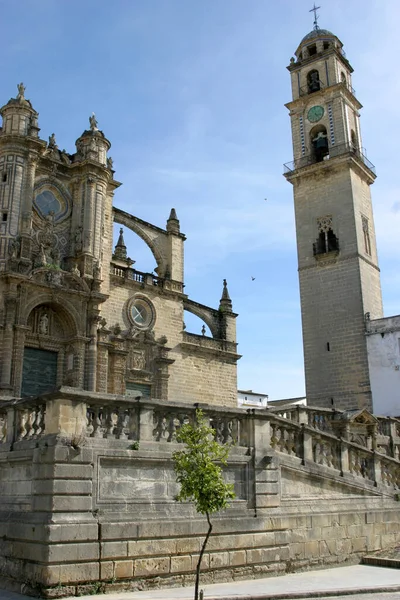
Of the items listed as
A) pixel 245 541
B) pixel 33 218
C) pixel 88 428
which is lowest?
pixel 245 541

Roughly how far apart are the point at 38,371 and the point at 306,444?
44.1ft

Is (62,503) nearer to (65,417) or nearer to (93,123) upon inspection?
(65,417)

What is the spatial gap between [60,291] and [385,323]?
53.6 feet

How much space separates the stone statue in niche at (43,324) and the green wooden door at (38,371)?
70 cm

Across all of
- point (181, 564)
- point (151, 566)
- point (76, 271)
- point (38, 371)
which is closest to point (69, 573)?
point (151, 566)

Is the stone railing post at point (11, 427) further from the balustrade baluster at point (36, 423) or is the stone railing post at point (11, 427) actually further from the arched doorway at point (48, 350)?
the arched doorway at point (48, 350)

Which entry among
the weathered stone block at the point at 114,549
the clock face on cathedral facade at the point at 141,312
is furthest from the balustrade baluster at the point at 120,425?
the clock face on cathedral facade at the point at 141,312

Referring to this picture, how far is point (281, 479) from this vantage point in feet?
36.7

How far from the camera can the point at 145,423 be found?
378 inches

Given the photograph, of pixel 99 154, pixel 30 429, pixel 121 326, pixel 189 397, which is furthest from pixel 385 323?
pixel 30 429

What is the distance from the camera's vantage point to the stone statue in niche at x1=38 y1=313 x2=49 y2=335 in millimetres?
23186

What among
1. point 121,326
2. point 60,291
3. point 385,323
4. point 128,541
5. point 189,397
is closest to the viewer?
point 128,541

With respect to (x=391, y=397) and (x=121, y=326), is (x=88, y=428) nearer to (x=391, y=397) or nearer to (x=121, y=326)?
(x=121, y=326)

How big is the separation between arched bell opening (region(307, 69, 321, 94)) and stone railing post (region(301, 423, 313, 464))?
1185 inches
